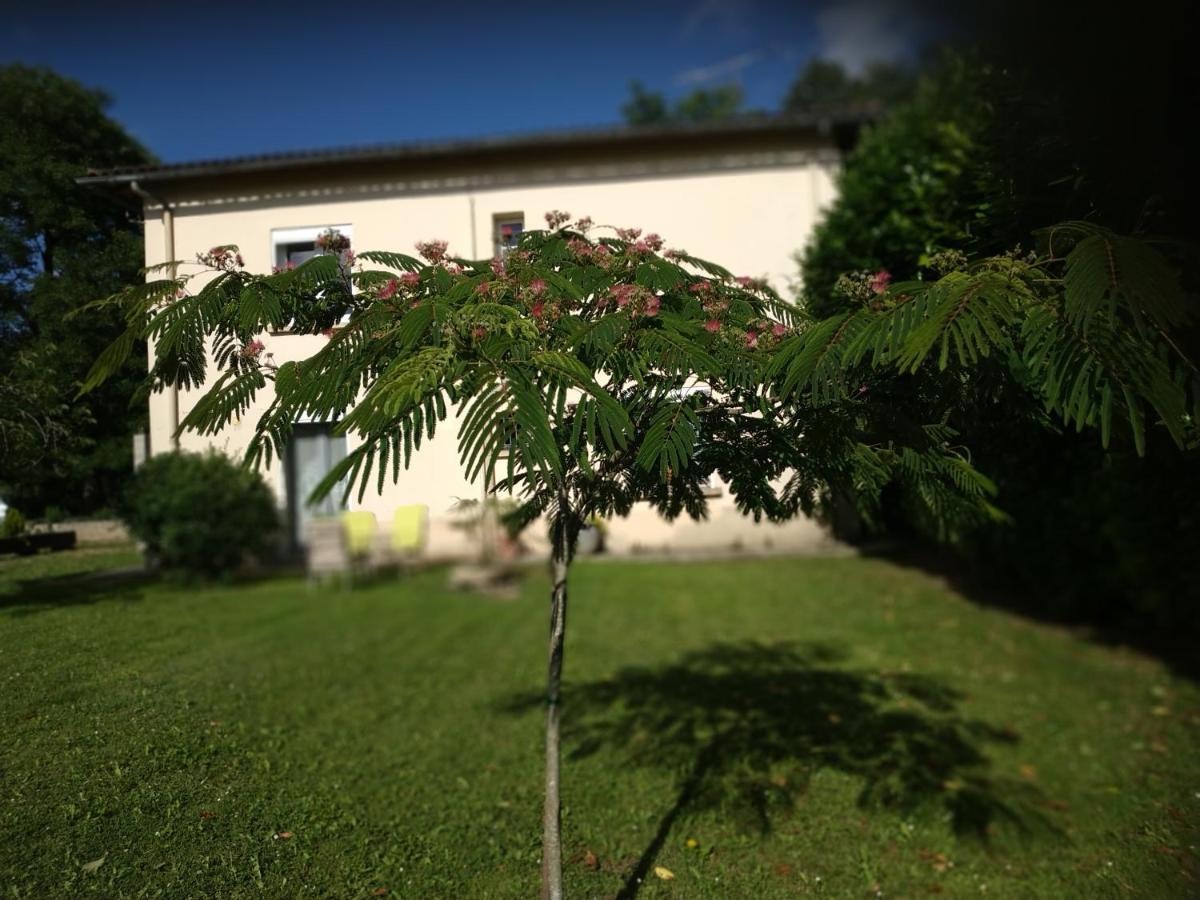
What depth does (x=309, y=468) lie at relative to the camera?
633 centimetres

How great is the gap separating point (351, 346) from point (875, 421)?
5.85 feet

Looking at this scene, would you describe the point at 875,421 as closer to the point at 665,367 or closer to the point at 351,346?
the point at 665,367

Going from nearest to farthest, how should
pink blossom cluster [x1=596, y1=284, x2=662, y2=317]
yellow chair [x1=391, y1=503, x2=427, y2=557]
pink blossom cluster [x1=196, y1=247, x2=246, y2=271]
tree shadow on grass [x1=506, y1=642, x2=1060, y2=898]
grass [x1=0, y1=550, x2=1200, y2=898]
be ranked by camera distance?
pink blossom cluster [x1=596, y1=284, x2=662, y2=317] < pink blossom cluster [x1=196, y1=247, x2=246, y2=271] < grass [x1=0, y1=550, x2=1200, y2=898] < tree shadow on grass [x1=506, y1=642, x2=1060, y2=898] < yellow chair [x1=391, y1=503, x2=427, y2=557]

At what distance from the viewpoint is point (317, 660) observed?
7414 millimetres

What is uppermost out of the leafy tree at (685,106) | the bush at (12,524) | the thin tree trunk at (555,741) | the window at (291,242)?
the leafy tree at (685,106)

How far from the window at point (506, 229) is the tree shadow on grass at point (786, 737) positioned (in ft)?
10.3

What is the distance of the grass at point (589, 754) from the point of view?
116 inches

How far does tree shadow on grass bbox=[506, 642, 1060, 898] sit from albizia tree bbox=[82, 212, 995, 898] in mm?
2104

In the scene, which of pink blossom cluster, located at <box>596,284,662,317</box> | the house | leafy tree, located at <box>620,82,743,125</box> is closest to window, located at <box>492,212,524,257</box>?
the house

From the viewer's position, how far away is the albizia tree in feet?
6.98

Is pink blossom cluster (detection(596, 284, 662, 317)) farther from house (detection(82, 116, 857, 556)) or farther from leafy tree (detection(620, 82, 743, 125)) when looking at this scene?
leafy tree (detection(620, 82, 743, 125))

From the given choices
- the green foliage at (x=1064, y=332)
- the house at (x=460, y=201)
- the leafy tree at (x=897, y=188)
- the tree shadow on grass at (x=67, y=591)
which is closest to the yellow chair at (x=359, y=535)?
the house at (x=460, y=201)

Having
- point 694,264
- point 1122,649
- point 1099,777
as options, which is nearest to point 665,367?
point 694,264

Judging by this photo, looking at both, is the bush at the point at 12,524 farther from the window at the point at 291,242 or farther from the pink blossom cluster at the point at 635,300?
the pink blossom cluster at the point at 635,300
